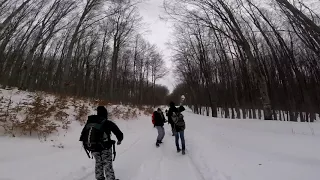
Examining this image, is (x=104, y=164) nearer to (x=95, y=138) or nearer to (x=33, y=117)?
(x=95, y=138)

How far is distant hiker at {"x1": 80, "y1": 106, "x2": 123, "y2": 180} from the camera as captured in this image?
4.85m

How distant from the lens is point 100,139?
4855mm

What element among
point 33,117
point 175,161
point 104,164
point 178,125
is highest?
point 33,117

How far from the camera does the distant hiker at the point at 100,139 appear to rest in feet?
15.9

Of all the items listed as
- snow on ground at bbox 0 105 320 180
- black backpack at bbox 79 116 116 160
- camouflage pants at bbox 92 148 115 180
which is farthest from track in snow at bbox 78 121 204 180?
black backpack at bbox 79 116 116 160

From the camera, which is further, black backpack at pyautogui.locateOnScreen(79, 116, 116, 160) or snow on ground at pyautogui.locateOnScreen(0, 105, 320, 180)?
snow on ground at pyautogui.locateOnScreen(0, 105, 320, 180)

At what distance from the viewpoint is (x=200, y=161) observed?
742 centimetres

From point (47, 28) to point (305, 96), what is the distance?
23545mm

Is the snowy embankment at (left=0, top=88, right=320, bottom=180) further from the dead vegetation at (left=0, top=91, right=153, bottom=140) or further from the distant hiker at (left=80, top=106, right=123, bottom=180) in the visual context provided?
the distant hiker at (left=80, top=106, right=123, bottom=180)

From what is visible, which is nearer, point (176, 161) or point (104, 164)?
point (104, 164)

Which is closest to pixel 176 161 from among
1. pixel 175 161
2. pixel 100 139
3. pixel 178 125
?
pixel 175 161

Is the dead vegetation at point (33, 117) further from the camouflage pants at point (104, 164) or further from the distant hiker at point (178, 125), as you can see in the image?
the distant hiker at point (178, 125)

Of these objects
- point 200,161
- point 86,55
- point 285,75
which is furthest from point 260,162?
point 86,55

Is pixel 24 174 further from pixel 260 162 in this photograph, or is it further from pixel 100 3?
pixel 100 3
